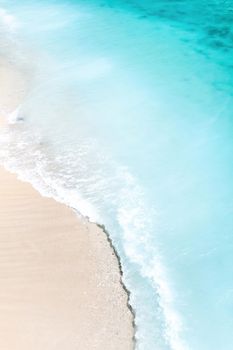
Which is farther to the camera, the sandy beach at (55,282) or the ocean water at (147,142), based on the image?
the ocean water at (147,142)

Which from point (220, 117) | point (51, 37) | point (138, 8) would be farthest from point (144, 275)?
point (138, 8)

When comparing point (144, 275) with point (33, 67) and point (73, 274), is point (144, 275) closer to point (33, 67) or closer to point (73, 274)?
point (73, 274)

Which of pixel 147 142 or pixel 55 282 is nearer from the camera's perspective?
pixel 55 282

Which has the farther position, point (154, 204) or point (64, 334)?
point (154, 204)

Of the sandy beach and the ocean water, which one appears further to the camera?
the ocean water
